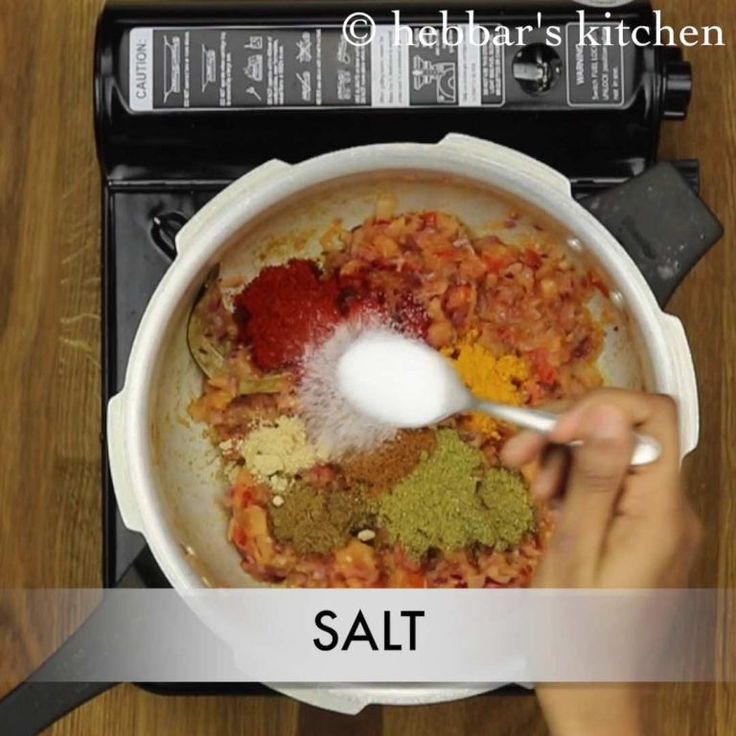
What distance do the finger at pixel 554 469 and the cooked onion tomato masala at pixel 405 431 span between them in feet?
0.31

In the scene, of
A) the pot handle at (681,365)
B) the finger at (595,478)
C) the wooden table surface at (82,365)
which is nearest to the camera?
the finger at (595,478)

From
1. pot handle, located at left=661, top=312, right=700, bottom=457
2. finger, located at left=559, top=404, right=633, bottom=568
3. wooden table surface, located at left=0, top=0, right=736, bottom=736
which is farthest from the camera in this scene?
wooden table surface, located at left=0, top=0, right=736, bottom=736

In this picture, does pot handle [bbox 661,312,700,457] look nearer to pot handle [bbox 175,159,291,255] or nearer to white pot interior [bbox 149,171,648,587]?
white pot interior [bbox 149,171,648,587]

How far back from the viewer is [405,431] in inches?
28.6

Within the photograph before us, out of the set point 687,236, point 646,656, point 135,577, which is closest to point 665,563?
point 646,656

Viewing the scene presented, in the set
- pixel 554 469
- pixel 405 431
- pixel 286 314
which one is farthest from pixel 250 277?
pixel 554 469

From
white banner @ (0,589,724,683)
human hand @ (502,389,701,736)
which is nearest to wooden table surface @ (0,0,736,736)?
white banner @ (0,589,724,683)

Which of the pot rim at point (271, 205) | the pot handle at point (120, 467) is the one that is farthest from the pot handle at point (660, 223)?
the pot handle at point (120, 467)

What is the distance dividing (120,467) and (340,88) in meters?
0.27

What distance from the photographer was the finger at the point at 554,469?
2.09 feet

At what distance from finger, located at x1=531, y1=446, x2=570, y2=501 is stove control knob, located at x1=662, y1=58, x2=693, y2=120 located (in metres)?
0.24

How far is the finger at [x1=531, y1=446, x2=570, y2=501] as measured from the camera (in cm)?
64

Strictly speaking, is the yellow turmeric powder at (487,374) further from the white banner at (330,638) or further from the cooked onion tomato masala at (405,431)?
the white banner at (330,638)

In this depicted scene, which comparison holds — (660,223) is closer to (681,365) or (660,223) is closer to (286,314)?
(681,365)
